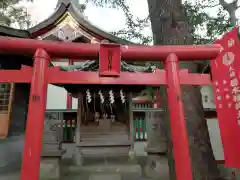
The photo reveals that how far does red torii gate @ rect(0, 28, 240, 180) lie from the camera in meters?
2.36

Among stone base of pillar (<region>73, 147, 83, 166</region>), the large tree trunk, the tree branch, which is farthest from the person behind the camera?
the tree branch

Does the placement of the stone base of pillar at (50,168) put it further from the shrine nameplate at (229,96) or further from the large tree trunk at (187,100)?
the shrine nameplate at (229,96)

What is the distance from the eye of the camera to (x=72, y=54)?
2.67 metres

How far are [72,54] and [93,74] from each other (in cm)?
41

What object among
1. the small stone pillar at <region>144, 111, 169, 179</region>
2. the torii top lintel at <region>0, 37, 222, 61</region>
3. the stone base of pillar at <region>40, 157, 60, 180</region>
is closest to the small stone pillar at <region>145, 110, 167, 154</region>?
the small stone pillar at <region>144, 111, 169, 179</region>

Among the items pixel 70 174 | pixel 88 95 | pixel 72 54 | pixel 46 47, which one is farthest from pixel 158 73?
pixel 70 174

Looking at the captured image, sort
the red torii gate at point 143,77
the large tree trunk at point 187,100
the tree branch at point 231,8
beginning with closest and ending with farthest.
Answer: the red torii gate at point 143,77
the large tree trunk at point 187,100
the tree branch at point 231,8

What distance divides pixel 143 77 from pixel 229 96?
111cm

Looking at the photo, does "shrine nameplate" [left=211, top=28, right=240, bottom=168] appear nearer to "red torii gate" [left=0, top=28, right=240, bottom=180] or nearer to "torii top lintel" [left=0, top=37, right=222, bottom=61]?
"red torii gate" [left=0, top=28, right=240, bottom=180]

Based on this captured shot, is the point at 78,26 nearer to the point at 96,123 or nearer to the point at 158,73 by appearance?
A: the point at 96,123

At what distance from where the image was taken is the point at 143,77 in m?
2.65

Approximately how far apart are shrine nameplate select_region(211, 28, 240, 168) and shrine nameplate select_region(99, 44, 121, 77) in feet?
4.53

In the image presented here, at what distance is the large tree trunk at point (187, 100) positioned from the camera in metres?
3.43

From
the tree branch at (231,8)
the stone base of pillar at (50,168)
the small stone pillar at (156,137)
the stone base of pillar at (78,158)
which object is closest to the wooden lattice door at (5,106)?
the stone base of pillar at (50,168)
